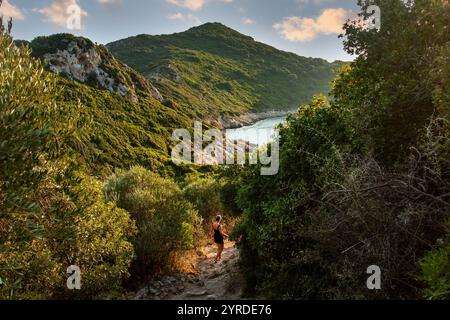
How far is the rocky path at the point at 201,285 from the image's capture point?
17328mm

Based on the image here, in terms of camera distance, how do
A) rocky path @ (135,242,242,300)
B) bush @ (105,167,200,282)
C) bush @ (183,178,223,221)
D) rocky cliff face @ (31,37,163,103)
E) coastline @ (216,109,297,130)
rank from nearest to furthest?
1. rocky path @ (135,242,242,300)
2. bush @ (105,167,200,282)
3. bush @ (183,178,223,221)
4. rocky cliff face @ (31,37,163,103)
5. coastline @ (216,109,297,130)

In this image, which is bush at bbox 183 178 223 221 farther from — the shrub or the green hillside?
the green hillside

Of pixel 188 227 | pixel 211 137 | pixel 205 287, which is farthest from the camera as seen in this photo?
pixel 211 137

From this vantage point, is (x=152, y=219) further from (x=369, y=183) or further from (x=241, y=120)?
(x=241, y=120)

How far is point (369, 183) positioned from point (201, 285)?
41.0 feet

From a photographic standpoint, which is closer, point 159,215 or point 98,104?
point 159,215

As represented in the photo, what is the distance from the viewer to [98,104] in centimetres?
8750

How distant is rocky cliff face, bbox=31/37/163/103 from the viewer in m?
91.3

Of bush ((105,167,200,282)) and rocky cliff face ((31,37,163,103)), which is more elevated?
rocky cliff face ((31,37,163,103))

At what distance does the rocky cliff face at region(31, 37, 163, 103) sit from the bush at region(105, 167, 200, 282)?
71417mm

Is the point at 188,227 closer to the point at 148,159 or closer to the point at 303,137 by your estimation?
the point at 303,137

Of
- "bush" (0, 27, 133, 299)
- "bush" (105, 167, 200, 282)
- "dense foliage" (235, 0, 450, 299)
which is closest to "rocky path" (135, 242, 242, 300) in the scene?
"bush" (105, 167, 200, 282)
